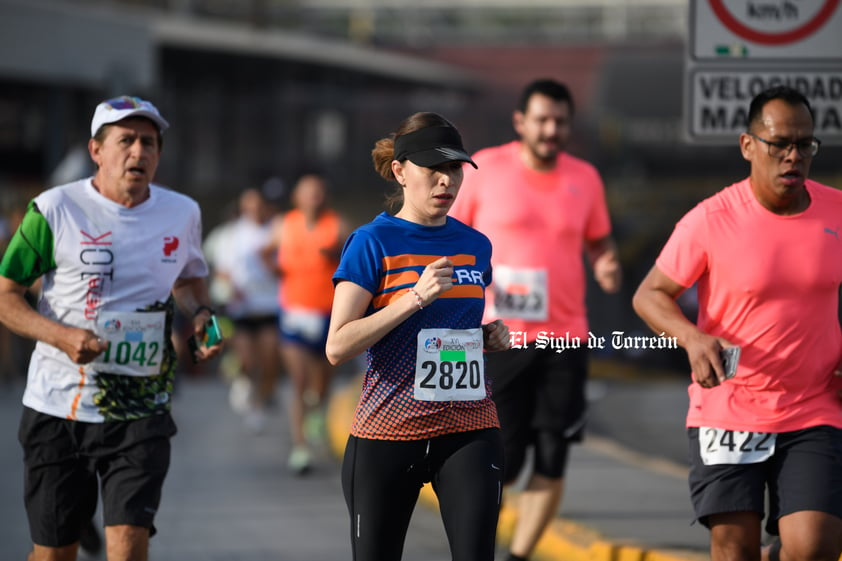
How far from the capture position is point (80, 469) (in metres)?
5.71

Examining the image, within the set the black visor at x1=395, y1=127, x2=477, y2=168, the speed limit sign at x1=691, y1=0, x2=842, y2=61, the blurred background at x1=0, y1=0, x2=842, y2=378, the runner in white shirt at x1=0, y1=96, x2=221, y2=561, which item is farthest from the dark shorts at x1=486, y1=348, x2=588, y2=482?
the blurred background at x1=0, y1=0, x2=842, y2=378

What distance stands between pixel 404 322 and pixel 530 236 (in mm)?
2513

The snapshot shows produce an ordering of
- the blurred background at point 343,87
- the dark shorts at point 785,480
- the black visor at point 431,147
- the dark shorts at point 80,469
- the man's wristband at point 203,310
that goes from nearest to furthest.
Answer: the black visor at point 431,147, the dark shorts at point 785,480, the dark shorts at point 80,469, the man's wristband at point 203,310, the blurred background at point 343,87

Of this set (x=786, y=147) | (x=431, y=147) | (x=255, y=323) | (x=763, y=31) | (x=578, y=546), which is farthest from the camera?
(x=255, y=323)

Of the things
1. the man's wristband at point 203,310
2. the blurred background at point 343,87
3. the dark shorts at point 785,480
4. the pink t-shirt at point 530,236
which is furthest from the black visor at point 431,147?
the blurred background at point 343,87

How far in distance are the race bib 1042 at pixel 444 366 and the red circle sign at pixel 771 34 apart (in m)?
2.78

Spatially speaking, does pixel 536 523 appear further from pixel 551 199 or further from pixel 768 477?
pixel 768 477

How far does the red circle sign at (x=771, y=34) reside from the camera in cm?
695

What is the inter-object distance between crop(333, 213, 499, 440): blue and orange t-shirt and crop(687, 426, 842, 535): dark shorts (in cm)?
98

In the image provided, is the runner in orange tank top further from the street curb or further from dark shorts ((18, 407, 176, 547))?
dark shorts ((18, 407, 176, 547))

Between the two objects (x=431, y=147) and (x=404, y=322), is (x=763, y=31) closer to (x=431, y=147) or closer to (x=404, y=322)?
(x=431, y=147)

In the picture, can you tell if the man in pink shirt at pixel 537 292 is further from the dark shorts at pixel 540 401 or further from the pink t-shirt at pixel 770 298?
the pink t-shirt at pixel 770 298

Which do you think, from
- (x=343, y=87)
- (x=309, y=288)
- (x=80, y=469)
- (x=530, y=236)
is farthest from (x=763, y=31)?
(x=343, y=87)

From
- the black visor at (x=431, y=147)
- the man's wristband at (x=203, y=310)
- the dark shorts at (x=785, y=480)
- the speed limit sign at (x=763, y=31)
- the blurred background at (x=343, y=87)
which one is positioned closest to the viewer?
the black visor at (x=431, y=147)
